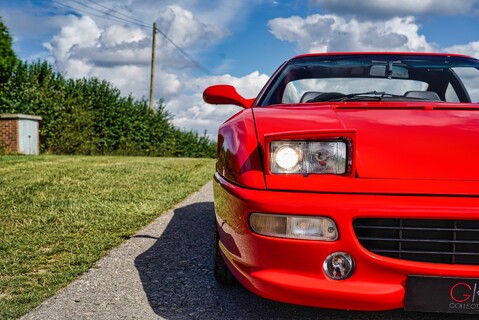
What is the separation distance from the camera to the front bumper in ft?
6.75

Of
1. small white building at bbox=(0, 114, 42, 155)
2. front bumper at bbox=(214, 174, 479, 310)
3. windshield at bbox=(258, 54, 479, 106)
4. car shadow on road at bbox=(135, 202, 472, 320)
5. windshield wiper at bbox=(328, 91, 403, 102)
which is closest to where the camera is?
front bumper at bbox=(214, 174, 479, 310)

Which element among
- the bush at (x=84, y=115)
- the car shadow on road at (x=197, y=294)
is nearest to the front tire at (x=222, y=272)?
the car shadow on road at (x=197, y=294)

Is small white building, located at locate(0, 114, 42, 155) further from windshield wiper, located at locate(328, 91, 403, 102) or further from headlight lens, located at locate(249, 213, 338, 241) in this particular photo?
headlight lens, located at locate(249, 213, 338, 241)

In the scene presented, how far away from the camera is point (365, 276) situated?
211 cm

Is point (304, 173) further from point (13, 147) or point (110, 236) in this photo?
point (13, 147)

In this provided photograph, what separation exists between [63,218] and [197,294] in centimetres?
255

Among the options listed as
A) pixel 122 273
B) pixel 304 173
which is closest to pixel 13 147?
pixel 122 273

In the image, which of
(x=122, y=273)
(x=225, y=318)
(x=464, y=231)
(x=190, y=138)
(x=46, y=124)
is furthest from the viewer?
(x=190, y=138)

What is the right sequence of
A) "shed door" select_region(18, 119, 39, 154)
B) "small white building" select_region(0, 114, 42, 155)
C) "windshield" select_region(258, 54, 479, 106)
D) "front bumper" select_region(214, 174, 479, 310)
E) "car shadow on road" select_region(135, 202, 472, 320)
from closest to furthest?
"front bumper" select_region(214, 174, 479, 310) < "car shadow on road" select_region(135, 202, 472, 320) < "windshield" select_region(258, 54, 479, 106) < "small white building" select_region(0, 114, 42, 155) < "shed door" select_region(18, 119, 39, 154)

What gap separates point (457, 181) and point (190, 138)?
1105 inches

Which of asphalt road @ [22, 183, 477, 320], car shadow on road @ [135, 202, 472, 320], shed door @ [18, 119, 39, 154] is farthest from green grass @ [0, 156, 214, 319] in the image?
shed door @ [18, 119, 39, 154]

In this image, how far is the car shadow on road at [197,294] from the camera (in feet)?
8.59

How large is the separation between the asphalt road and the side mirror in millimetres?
1111

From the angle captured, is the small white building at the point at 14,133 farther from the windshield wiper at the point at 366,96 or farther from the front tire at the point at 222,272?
the windshield wiper at the point at 366,96
